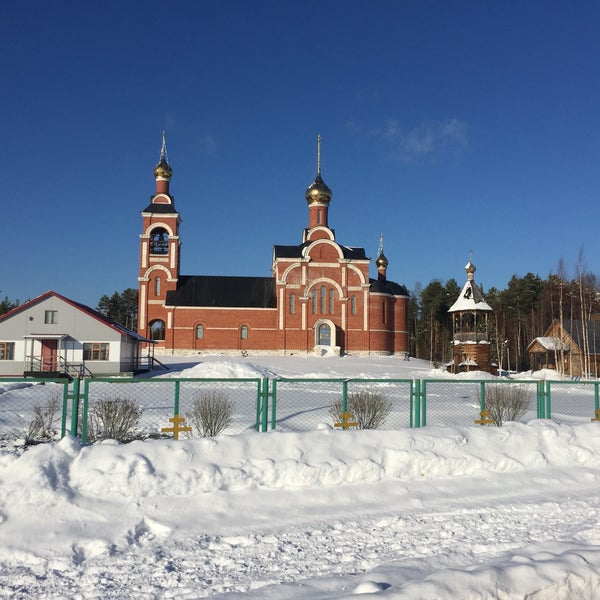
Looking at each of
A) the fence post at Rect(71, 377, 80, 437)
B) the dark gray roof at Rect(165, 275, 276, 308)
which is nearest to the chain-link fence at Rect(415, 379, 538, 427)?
the fence post at Rect(71, 377, 80, 437)

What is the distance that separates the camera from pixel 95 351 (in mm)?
27625

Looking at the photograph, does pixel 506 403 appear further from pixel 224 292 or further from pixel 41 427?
pixel 224 292

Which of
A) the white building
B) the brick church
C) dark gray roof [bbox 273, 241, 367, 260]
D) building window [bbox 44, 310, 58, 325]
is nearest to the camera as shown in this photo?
the white building

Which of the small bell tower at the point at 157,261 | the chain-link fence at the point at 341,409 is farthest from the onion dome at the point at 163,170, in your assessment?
the chain-link fence at the point at 341,409

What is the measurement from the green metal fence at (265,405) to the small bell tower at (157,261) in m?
28.2

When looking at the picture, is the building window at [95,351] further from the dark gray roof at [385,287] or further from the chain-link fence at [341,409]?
the dark gray roof at [385,287]

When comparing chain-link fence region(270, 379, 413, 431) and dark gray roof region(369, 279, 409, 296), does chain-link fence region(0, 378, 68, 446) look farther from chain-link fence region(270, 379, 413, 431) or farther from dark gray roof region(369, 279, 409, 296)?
dark gray roof region(369, 279, 409, 296)

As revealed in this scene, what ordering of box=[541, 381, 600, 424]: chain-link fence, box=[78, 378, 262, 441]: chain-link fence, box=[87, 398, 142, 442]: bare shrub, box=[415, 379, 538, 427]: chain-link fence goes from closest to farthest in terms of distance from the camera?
box=[78, 378, 262, 441]: chain-link fence, box=[87, 398, 142, 442]: bare shrub, box=[415, 379, 538, 427]: chain-link fence, box=[541, 381, 600, 424]: chain-link fence

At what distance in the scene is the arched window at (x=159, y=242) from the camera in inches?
1900

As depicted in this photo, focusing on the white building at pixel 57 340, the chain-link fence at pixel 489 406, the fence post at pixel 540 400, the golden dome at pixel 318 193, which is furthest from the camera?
the golden dome at pixel 318 193

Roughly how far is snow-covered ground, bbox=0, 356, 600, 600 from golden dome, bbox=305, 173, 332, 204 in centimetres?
4397

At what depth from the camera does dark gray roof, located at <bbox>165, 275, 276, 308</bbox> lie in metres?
46.5

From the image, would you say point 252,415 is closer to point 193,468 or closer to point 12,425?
point 12,425

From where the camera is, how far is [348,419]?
32.5 ft
